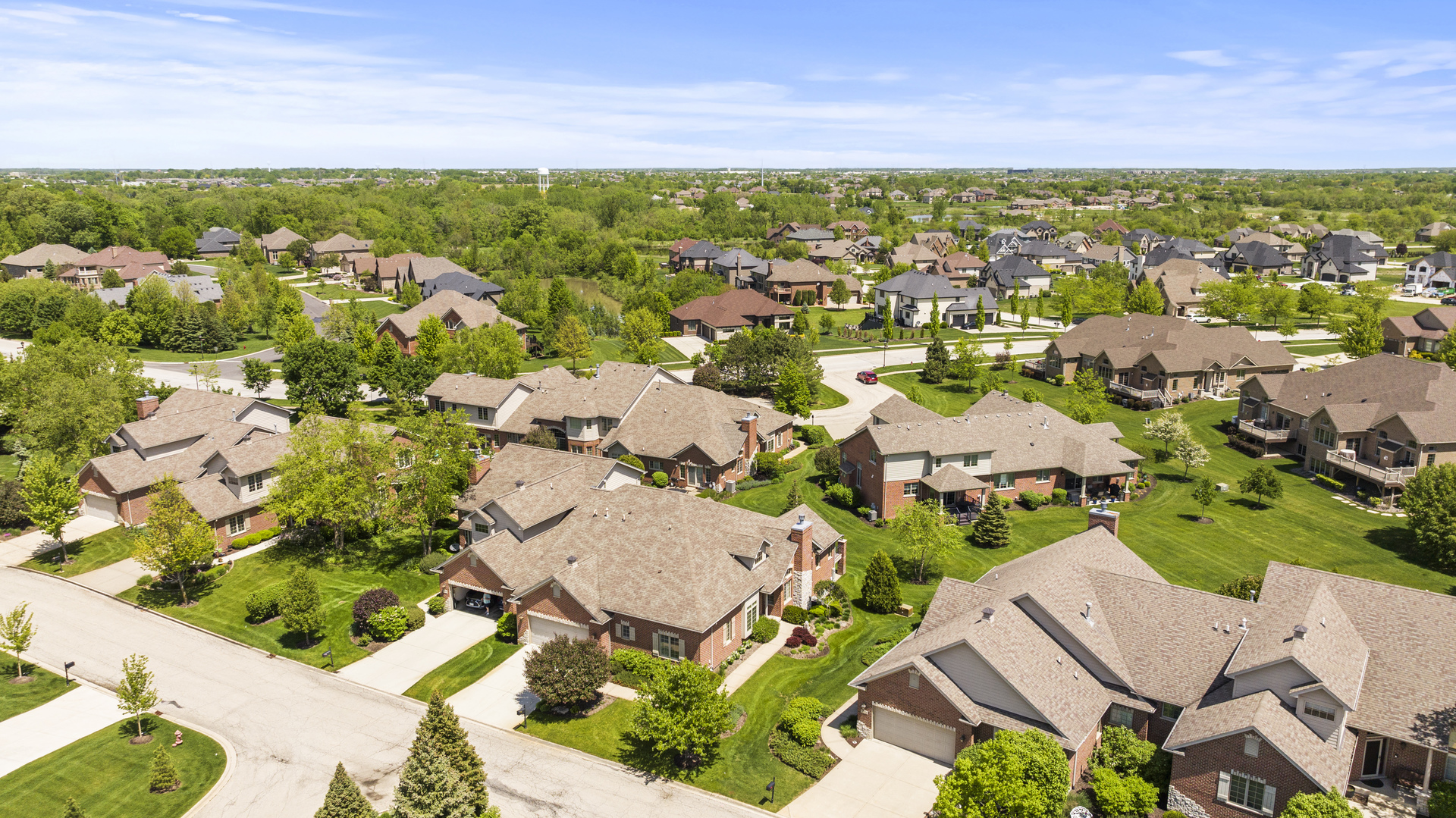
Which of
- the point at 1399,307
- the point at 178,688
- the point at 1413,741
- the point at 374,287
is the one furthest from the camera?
the point at 374,287

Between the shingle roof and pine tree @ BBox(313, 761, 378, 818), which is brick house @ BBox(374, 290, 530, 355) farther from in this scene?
pine tree @ BBox(313, 761, 378, 818)

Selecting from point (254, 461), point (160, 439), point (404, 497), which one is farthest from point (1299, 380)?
point (160, 439)

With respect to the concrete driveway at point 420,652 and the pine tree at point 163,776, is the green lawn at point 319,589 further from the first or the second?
the pine tree at point 163,776

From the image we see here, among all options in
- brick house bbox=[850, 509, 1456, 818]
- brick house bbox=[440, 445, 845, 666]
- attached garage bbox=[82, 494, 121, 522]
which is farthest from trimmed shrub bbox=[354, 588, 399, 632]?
attached garage bbox=[82, 494, 121, 522]

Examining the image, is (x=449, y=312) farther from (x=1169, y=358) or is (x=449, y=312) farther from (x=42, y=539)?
(x=1169, y=358)

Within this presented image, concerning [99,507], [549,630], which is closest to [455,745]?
[549,630]

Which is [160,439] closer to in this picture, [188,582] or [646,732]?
[188,582]
